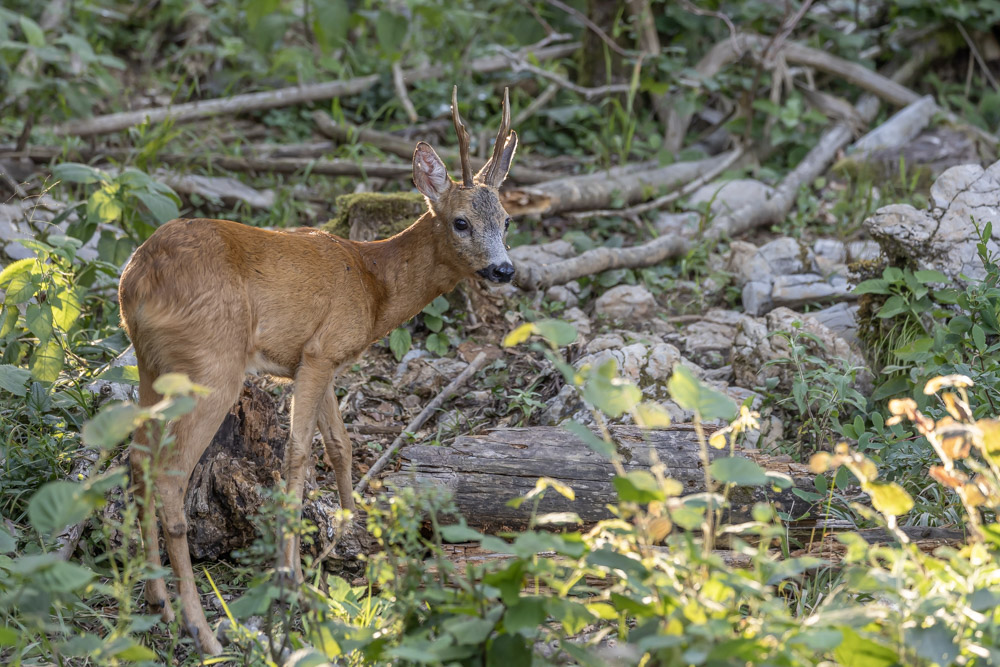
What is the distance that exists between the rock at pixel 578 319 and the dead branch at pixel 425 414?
0.72 metres

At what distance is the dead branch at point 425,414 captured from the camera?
15.0ft

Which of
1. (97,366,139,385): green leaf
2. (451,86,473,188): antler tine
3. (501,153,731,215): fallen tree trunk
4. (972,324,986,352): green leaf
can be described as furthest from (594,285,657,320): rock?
(97,366,139,385): green leaf

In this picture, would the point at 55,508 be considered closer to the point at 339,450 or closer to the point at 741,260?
the point at 339,450

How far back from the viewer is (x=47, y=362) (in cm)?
430

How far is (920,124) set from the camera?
26.5 feet

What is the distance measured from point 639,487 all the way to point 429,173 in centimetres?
263

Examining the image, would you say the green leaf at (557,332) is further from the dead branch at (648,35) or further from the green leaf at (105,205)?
the dead branch at (648,35)

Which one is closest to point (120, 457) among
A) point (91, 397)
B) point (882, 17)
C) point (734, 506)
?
point (91, 397)

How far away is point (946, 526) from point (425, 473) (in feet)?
6.99

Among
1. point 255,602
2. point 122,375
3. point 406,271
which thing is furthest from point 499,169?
point 255,602

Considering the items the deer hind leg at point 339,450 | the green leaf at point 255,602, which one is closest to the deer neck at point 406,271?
the deer hind leg at point 339,450

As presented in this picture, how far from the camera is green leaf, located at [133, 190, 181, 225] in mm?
5090

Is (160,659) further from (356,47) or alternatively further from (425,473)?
(356,47)

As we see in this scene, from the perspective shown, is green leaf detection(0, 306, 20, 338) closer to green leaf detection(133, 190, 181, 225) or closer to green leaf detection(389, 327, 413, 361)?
green leaf detection(133, 190, 181, 225)
